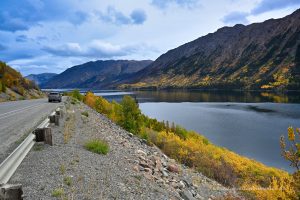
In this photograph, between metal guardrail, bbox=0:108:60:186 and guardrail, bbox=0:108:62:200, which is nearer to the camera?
guardrail, bbox=0:108:62:200

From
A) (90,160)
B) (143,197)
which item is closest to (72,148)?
(90,160)

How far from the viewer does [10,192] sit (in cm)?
496

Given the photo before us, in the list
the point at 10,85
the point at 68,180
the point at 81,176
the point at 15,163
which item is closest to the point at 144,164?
the point at 81,176

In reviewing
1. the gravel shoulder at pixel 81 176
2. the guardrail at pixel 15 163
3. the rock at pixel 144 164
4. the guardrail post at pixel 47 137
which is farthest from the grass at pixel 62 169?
the rock at pixel 144 164

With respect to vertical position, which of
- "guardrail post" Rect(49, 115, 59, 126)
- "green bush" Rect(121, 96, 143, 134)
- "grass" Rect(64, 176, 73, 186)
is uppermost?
"guardrail post" Rect(49, 115, 59, 126)

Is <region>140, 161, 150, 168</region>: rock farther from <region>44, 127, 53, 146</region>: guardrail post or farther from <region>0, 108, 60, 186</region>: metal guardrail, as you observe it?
<region>0, 108, 60, 186</region>: metal guardrail

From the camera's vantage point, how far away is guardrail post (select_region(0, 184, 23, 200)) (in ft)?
16.1

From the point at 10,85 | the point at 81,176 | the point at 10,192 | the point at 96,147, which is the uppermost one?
the point at 10,85

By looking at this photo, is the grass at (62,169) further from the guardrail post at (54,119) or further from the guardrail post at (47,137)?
the guardrail post at (54,119)

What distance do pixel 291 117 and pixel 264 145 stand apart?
2630cm

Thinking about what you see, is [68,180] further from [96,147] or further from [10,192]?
[96,147]

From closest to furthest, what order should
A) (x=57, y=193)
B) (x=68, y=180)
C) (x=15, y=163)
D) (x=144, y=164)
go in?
(x=57, y=193), (x=68, y=180), (x=15, y=163), (x=144, y=164)

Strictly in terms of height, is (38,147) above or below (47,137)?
below

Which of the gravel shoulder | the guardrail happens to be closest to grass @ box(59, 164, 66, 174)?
the gravel shoulder
